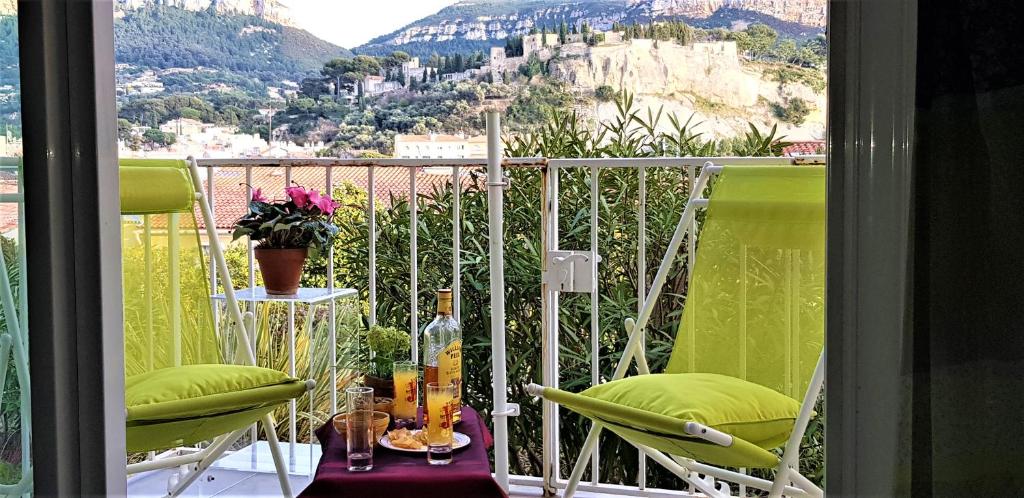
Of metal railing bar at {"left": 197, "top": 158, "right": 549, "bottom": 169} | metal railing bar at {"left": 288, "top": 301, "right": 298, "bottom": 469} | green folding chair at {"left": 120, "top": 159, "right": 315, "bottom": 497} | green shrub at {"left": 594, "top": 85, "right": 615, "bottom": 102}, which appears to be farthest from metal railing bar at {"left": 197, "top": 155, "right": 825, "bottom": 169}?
green shrub at {"left": 594, "top": 85, "right": 615, "bottom": 102}

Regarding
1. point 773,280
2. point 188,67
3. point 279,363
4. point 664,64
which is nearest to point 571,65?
point 664,64

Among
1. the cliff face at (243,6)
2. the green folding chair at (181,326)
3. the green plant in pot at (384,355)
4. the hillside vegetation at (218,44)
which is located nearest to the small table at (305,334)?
the green folding chair at (181,326)

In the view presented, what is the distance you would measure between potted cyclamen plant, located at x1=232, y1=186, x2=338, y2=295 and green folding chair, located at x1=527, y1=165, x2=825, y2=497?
2.88 ft

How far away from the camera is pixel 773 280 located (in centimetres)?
234

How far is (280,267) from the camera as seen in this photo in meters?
2.63

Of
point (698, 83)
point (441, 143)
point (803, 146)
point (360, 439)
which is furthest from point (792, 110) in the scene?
point (360, 439)

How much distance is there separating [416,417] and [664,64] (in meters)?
3.22

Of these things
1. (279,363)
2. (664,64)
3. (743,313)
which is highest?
(664,64)

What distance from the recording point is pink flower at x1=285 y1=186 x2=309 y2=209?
2598 mm

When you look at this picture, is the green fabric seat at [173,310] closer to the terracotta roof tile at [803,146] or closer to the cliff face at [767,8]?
the terracotta roof tile at [803,146]

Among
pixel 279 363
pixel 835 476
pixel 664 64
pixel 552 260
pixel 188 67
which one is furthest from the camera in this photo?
pixel 188 67

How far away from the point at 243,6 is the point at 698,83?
8.62 ft

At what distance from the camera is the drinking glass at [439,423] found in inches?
71.4

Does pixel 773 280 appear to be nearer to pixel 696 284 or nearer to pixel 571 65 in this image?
pixel 696 284
